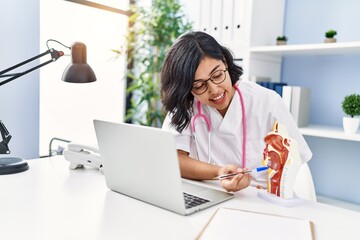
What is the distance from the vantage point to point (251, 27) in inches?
73.2

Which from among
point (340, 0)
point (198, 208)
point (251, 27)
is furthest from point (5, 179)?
point (340, 0)

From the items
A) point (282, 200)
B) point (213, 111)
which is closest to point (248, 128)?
point (213, 111)

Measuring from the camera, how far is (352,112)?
1646 millimetres

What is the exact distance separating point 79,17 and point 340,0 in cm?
171

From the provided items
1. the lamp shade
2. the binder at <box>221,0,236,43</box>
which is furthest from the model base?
the binder at <box>221,0,236,43</box>

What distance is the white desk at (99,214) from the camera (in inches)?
26.7

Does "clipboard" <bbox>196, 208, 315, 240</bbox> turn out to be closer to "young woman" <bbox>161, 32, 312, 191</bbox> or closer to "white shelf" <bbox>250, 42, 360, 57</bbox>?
"young woman" <bbox>161, 32, 312, 191</bbox>

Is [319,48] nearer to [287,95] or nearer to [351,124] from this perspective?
[287,95]

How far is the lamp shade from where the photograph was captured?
1.21 meters

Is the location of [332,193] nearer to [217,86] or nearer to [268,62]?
[268,62]

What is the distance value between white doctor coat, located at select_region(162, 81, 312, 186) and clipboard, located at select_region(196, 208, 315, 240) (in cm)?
39

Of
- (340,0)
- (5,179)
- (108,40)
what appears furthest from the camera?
(108,40)

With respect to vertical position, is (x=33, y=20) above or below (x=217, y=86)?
above

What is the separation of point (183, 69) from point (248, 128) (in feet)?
1.10
